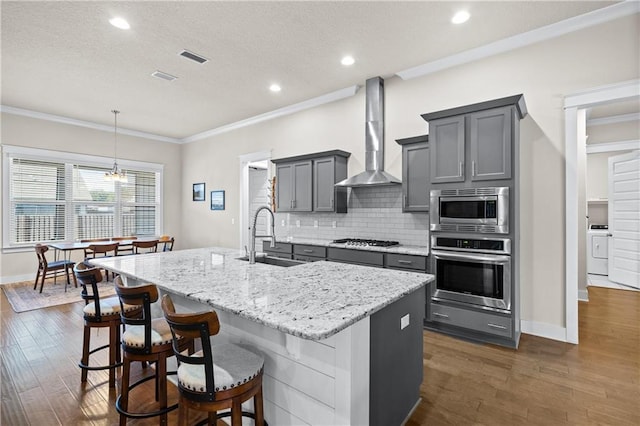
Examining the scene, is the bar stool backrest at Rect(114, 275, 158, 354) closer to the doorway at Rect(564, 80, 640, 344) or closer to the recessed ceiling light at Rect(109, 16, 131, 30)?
the recessed ceiling light at Rect(109, 16, 131, 30)

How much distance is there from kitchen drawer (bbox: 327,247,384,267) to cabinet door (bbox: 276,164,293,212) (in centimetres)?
129

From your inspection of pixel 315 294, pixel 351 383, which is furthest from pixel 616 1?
pixel 351 383

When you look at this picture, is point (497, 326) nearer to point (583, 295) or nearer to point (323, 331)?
point (323, 331)

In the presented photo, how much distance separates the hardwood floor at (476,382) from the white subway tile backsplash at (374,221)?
1.34 metres

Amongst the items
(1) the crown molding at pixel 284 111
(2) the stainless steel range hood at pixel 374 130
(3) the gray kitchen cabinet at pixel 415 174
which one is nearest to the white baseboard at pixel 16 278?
(1) the crown molding at pixel 284 111

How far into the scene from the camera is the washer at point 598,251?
20.4 feet

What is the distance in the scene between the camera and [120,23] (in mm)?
3166

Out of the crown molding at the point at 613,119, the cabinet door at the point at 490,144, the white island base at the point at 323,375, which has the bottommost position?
the white island base at the point at 323,375

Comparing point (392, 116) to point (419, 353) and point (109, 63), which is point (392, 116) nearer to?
point (419, 353)

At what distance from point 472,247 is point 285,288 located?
230 cm

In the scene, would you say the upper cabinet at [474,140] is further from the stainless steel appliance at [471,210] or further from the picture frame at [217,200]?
the picture frame at [217,200]

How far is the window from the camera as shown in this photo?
590 cm

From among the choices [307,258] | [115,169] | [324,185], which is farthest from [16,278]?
[324,185]

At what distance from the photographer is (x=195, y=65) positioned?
410 cm
